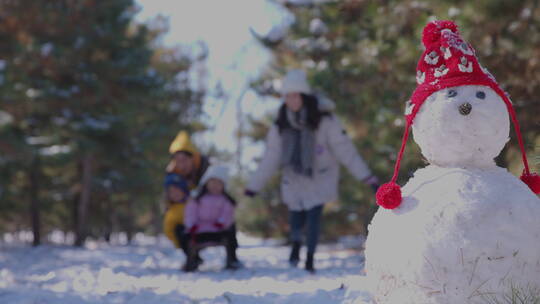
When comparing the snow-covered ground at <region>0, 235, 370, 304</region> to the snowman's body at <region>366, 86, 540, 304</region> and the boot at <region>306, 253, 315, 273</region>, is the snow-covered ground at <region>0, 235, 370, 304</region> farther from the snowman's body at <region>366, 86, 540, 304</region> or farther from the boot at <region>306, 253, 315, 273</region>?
the snowman's body at <region>366, 86, 540, 304</region>

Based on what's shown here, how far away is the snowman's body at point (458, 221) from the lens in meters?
2.91

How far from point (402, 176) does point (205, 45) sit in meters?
20.0

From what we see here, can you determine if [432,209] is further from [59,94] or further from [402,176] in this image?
[59,94]

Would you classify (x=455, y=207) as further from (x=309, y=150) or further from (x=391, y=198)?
(x=309, y=150)

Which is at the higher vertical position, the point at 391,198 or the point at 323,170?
the point at 323,170

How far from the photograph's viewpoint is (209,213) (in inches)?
303

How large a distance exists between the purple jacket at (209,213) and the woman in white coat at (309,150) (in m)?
0.87

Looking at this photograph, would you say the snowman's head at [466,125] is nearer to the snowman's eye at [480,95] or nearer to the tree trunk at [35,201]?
the snowman's eye at [480,95]

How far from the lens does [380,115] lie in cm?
1028

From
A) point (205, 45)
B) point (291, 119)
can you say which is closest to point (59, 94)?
point (291, 119)

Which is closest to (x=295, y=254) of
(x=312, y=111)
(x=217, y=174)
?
(x=217, y=174)

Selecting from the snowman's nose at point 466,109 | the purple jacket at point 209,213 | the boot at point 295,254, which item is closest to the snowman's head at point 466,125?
the snowman's nose at point 466,109

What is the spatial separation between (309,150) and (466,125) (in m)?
3.82

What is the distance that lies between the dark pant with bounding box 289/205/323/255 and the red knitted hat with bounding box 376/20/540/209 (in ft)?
11.4
